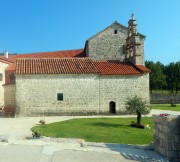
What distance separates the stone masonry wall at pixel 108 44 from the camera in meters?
38.8

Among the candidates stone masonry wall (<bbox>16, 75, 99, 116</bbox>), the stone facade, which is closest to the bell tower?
the stone facade

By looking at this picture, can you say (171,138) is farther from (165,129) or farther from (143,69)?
(143,69)

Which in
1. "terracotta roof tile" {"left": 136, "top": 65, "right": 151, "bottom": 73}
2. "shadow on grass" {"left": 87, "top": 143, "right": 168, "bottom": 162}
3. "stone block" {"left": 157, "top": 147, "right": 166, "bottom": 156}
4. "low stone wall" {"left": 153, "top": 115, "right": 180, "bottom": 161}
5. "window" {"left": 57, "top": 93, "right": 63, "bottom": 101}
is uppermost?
"terracotta roof tile" {"left": 136, "top": 65, "right": 151, "bottom": 73}

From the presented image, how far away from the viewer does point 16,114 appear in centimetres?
2772

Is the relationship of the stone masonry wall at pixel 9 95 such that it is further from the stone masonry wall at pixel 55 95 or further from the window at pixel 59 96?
the window at pixel 59 96

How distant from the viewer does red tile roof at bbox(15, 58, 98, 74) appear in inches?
1118

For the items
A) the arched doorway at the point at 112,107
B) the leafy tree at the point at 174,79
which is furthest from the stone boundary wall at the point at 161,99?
the arched doorway at the point at 112,107

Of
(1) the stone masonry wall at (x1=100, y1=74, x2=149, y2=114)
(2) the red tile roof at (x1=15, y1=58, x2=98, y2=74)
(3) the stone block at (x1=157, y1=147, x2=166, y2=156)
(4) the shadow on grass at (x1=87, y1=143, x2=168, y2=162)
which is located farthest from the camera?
(1) the stone masonry wall at (x1=100, y1=74, x2=149, y2=114)

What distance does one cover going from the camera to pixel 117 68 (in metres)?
30.4

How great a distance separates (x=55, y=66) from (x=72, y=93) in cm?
344

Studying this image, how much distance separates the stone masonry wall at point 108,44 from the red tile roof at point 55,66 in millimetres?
7799

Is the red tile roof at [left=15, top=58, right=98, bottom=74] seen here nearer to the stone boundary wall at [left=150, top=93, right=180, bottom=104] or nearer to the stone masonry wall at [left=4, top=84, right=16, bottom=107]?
the stone masonry wall at [left=4, top=84, right=16, bottom=107]

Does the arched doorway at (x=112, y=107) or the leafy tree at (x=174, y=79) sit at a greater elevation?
the leafy tree at (x=174, y=79)

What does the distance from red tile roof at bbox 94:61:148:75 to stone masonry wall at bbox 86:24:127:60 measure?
723 cm
